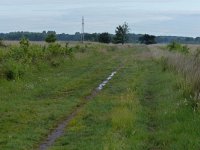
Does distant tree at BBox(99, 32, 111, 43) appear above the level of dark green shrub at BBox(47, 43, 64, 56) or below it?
below

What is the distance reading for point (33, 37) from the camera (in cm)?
14075

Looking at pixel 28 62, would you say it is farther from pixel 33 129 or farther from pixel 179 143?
pixel 179 143

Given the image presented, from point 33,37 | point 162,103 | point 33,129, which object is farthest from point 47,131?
point 33,37

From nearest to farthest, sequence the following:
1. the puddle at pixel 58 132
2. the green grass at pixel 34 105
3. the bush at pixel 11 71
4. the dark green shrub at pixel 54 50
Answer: the puddle at pixel 58 132 < the green grass at pixel 34 105 < the bush at pixel 11 71 < the dark green shrub at pixel 54 50

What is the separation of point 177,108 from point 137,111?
121cm

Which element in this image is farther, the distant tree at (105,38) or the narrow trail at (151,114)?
the distant tree at (105,38)

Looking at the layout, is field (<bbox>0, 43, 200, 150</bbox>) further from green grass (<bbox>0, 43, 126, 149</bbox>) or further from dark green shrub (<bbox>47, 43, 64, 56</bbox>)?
dark green shrub (<bbox>47, 43, 64, 56</bbox>)

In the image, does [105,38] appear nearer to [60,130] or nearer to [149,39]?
[149,39]

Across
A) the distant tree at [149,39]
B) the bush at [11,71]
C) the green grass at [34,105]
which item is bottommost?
the distant tree at [149,39]

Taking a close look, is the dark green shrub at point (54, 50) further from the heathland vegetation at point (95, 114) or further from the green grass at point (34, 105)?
the heathland vegetation at point (95, 114)

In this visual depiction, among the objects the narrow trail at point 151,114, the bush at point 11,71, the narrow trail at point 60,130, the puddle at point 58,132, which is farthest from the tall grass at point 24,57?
the puddle at point 58,132

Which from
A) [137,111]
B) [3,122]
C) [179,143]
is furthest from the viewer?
[137,111]

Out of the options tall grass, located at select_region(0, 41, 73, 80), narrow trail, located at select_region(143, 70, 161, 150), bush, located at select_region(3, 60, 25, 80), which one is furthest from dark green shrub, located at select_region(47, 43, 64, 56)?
narrow trail, located at select_region(143, 70, 161, 150)

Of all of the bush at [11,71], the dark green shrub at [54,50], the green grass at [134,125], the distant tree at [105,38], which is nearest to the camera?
the green grass at [134,125]
